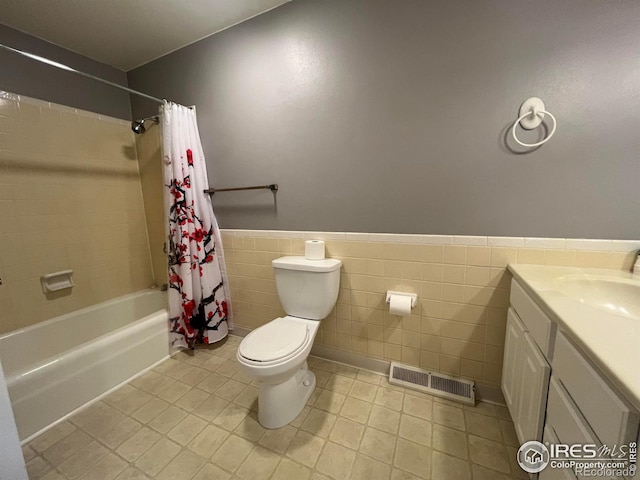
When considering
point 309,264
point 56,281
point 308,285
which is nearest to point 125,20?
point 56,281

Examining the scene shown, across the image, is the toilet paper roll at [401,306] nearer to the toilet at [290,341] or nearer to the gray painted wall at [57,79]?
the toilet at [290,341]

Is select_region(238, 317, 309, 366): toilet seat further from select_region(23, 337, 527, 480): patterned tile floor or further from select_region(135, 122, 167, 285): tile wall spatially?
select_region(135, 122, 167, 285): tile wall

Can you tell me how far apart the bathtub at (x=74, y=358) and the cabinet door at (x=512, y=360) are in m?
2.17

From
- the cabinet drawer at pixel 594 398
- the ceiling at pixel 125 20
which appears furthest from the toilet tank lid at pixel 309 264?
the ceiling at pixel 125 20

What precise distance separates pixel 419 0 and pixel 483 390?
6.94ft

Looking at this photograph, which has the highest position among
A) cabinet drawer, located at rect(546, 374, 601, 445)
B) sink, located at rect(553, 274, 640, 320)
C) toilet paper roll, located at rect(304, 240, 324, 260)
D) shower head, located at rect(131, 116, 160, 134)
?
shower head, located at rect(131, 116, 160, 134)

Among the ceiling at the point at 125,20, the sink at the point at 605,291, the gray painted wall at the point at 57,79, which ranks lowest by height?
the sink at the point at 605,291

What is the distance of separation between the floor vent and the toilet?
539mm

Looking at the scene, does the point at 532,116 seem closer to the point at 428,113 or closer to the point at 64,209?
the point at 428,113

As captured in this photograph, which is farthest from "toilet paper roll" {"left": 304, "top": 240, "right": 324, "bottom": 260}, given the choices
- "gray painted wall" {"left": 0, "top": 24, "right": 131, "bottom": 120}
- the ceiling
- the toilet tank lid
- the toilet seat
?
"gray painted wall" {"left": 0, "top": 24, "right": 131, "bottom": 120}

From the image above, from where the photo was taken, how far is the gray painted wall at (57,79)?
1.61 metres

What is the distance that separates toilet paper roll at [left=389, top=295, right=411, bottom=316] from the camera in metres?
1.37

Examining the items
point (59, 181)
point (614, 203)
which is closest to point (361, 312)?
point (614, 203)

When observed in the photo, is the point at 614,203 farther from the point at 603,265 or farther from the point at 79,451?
the point at 79,451
